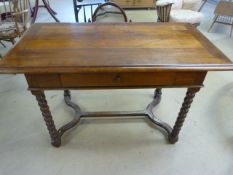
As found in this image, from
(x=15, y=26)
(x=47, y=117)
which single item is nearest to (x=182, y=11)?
(x=15, y=26)

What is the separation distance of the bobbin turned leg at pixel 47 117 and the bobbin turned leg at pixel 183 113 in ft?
2.84

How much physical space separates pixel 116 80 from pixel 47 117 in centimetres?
56

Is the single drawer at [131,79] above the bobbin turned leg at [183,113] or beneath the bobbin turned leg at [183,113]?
above

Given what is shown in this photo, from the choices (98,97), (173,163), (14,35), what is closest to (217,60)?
(173,163)

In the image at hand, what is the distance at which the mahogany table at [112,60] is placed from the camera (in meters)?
0.95

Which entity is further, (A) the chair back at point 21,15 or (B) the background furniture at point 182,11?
(B) the background furniture at point 182,11

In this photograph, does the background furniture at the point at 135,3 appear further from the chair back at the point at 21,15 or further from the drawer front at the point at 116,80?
the drawer front at the point at 116,80

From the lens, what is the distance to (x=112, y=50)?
3.62 ft

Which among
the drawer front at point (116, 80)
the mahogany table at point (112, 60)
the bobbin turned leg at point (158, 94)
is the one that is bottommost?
the bobbin turned leg at point (158, 94)

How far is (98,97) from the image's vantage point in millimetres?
1985

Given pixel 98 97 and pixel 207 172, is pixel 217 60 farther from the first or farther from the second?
pixel 98 97

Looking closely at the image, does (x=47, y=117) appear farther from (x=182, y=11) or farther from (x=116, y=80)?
(x=182, y=11)

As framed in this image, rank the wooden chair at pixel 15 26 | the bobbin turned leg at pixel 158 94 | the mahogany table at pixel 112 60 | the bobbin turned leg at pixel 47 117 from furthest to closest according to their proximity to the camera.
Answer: the wooden chair at pixel 15 26
the bobbin turned leg at pixel 158 94
the bobbin turned leg at pixel 47 117
the mahogany table at pixel 112 60

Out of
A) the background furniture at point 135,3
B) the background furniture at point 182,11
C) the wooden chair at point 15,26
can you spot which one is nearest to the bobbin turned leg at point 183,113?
the background furniture at point 182,11
